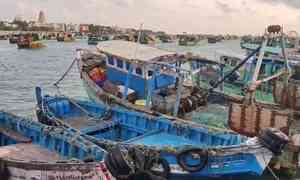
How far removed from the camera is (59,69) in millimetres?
56281

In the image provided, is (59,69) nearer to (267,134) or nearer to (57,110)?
(57,110)

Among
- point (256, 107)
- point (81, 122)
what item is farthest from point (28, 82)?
point (256, 107)

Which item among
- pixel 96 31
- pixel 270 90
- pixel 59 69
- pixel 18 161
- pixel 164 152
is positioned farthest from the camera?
pixel 96 31

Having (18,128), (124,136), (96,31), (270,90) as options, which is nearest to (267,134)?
(124,136)

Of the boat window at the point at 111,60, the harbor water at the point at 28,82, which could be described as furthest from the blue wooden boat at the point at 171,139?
the harbor water at the point at 28,82

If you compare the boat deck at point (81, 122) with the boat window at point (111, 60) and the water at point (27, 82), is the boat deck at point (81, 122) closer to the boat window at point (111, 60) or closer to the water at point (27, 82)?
the boat window at point (111, 60)

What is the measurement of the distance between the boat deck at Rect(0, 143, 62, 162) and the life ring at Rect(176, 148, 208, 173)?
358 cm

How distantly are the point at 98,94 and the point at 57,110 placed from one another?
13.4ft

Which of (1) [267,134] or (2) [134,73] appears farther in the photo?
(2) [134,73]

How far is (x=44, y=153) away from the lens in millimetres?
A: 13711

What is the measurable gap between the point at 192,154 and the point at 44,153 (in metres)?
4.49

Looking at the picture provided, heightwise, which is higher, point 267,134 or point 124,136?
point 267,134

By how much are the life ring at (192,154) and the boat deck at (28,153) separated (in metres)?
3.58

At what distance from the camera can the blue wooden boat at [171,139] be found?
40.3 feet
